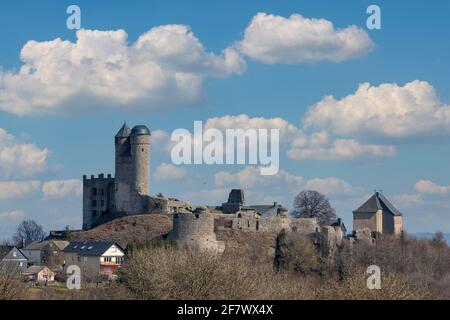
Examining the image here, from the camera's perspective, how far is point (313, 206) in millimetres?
86375

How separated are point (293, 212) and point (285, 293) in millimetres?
48023

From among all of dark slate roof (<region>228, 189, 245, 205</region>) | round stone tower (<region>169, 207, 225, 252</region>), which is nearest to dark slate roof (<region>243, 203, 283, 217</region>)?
dark slate roof (<region>228, 189, 245, 205</region>)

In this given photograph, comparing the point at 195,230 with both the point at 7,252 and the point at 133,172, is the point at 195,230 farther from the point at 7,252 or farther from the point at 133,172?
the point at 7,252

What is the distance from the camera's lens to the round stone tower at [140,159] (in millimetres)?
74438

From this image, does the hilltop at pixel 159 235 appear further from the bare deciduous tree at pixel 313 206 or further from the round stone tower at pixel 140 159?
the bare deciduous tree at pixel 313 206

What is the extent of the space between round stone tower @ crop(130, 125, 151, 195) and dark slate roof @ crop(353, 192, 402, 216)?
21100 millimetres

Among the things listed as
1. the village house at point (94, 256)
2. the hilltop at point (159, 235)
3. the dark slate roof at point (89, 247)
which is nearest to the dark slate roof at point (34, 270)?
the village house at point (94, 256)

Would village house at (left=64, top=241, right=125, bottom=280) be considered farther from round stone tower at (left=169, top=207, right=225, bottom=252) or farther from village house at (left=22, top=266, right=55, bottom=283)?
round stone tower at (left=169, top=207, right=225, bottom=252)

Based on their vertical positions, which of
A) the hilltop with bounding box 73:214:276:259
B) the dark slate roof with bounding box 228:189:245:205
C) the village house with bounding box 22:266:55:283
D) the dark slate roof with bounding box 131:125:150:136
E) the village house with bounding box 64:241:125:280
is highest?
the dark slate roof with bounding box 131:125:150:136

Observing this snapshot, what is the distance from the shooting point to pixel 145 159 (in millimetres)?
74938

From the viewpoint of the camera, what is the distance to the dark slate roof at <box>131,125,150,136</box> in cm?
7544
